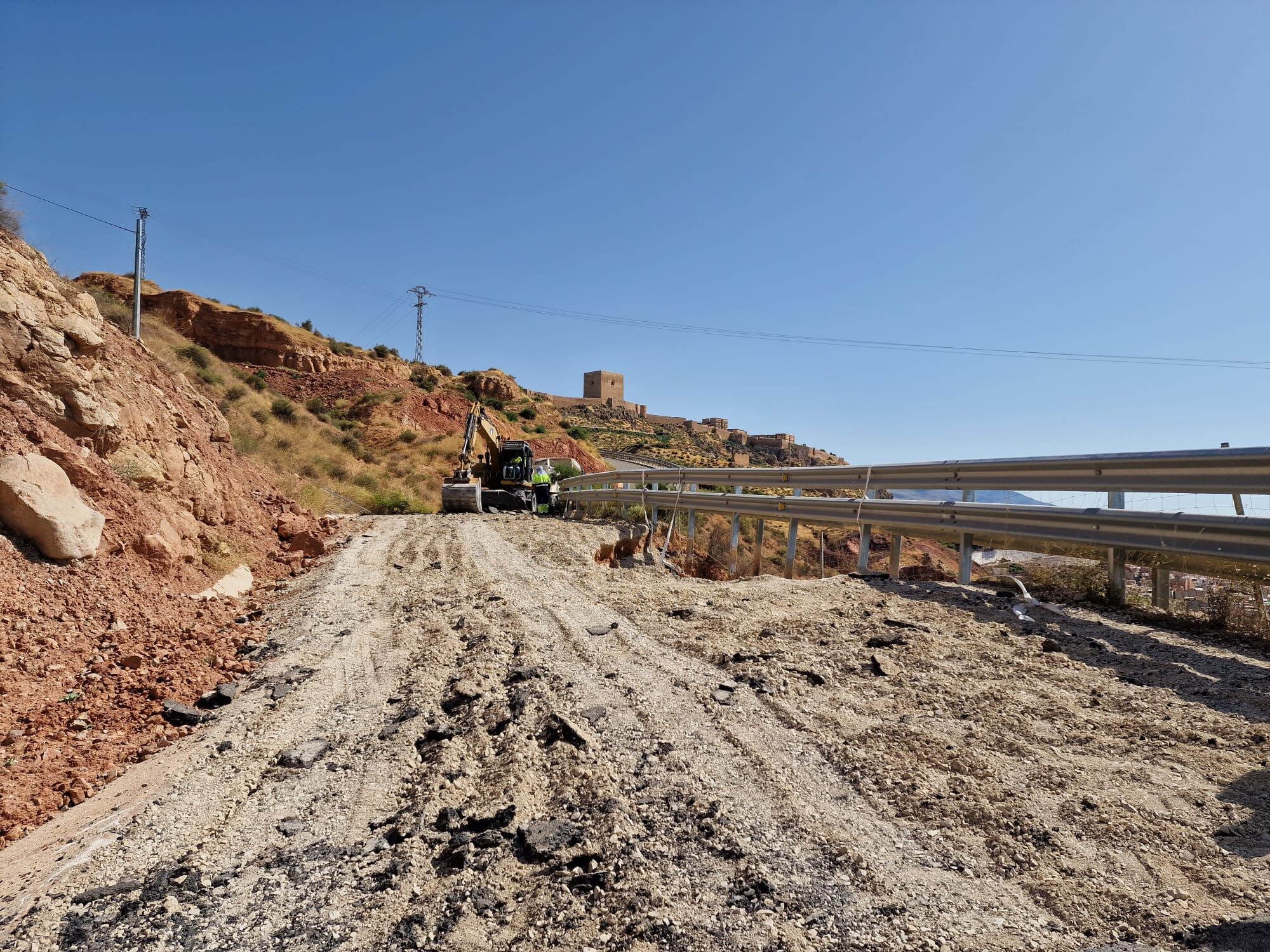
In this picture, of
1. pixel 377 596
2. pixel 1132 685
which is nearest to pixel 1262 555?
pixel 1132 685

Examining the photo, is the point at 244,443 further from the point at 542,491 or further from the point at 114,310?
the point at 542,491

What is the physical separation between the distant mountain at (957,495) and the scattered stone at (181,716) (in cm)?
663

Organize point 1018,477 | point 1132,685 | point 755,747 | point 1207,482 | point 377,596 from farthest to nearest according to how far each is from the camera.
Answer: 1. point 377,596
2. point 1018,477
3. point 1207,482
4. point 1132,685
5. point 755,747

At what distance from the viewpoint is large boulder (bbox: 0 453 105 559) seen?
5316mm

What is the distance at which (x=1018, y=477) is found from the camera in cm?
620

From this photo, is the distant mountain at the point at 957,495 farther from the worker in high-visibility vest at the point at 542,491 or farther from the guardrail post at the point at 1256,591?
the worker in high-visibility vest at the point at 542,491

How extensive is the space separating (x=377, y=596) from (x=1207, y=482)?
7.70 m

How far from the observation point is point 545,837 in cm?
264

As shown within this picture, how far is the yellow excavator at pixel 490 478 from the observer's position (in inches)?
843

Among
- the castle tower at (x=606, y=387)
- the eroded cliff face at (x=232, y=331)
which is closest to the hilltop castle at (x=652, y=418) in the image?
the castle tower at (x=606, y=387)

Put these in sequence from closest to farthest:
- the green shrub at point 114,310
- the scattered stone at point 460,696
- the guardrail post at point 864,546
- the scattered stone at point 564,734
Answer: the scattered stone at point 564,734 → the scattered stone at point 460,696 → the guardrail post at point 864,546 → the green shrub at point 114,310

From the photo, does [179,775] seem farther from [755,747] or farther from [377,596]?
[377,596]

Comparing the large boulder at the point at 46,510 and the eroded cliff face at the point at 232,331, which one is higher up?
the eroded cliff face at the point at 232,331

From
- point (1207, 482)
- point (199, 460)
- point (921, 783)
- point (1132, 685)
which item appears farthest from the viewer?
point (199, 460)
